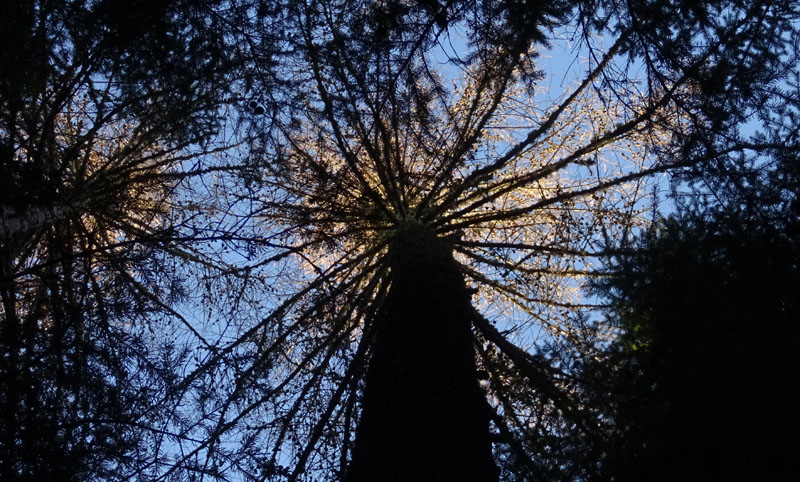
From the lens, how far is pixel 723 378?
314 cm

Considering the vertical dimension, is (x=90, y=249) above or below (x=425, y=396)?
above

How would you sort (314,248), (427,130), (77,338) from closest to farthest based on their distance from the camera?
(77,338) < (427,130) < (314,248)

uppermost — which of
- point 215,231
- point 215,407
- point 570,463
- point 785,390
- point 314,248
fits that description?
point 314,248

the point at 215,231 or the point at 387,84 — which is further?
the point at 387,84

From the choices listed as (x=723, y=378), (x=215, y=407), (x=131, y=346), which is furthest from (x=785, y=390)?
(x=131, y=346)

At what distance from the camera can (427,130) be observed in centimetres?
541

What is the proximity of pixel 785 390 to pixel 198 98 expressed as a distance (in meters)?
4.15

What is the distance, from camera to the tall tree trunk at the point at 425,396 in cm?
350

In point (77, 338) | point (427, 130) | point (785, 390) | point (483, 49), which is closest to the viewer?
point (785, 390)

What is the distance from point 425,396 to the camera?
3869 millimetres

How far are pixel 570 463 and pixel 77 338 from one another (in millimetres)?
3437

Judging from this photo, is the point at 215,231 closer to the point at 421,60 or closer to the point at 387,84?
the point at 387,84

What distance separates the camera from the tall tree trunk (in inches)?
138

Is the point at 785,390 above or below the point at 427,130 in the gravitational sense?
below
